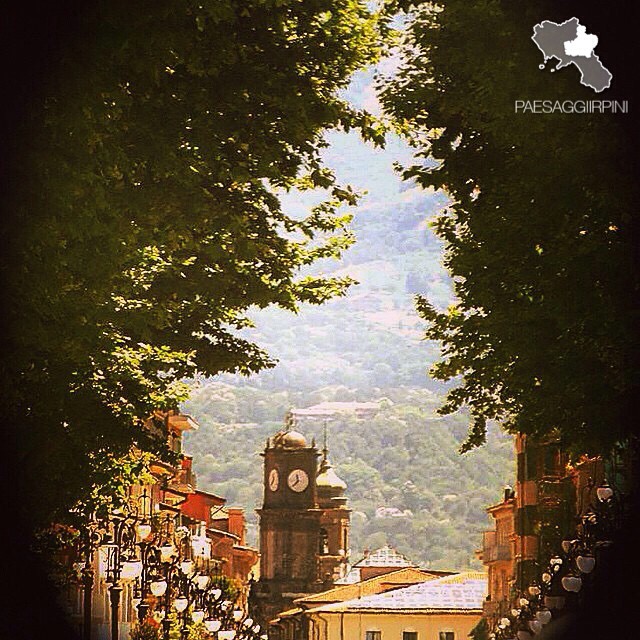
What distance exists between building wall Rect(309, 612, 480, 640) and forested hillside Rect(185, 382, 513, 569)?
16637mm

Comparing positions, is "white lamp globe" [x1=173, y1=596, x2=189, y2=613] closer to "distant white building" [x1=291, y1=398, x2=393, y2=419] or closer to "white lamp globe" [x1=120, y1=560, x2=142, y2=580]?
"white lamp globe" [x1=120, y1=560, x2=142, y2=580]

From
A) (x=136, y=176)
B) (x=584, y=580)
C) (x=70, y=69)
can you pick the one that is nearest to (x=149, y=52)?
(x=70, y=69)

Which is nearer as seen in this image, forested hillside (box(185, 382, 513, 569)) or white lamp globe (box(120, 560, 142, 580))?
white lamp globe (box(120, 560, 142, 580))

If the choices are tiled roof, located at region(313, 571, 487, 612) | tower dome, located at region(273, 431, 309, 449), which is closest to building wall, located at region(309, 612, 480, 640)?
tiled roof, located at region(313, 571, 487, 612)

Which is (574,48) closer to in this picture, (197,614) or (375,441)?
(197,614)

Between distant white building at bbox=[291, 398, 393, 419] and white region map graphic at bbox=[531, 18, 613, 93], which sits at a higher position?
distant white building at bbox=[291, 398, 393, 419]

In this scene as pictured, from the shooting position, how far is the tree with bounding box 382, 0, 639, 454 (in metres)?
23.1

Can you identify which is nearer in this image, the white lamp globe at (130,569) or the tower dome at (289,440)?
the white lamp globe at (130,569)

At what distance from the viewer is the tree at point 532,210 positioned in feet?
75.9

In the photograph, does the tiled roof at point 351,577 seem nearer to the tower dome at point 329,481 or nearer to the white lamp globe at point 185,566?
Result: the tower dome at point 329,481

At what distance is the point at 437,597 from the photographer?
100938 mm

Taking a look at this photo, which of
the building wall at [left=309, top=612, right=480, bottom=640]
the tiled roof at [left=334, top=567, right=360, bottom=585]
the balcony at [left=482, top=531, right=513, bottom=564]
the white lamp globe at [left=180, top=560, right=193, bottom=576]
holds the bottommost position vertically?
the white lamp globe at [left=180, top=560, right=193, bottom=576]

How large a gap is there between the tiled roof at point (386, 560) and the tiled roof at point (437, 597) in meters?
46.9

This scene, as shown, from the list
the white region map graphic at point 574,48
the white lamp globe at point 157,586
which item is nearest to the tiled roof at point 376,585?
the white lamp globe at point 157,586
